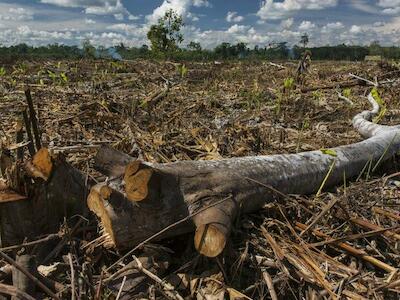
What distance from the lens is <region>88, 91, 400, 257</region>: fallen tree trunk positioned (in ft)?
6.13

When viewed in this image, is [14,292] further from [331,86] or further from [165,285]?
[331,86]

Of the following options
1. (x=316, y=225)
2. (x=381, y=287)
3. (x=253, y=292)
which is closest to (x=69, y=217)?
(x=253, y=292)

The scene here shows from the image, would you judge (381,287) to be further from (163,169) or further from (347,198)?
(163,169)

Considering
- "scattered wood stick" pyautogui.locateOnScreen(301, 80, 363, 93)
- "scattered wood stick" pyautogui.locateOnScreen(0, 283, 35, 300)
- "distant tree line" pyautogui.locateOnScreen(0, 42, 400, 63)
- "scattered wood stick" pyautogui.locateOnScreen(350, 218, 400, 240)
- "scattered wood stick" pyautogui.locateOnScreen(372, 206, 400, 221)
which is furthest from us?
"distant tree line" pyautogui.locateOnScreen(0, 42, 400, 63)

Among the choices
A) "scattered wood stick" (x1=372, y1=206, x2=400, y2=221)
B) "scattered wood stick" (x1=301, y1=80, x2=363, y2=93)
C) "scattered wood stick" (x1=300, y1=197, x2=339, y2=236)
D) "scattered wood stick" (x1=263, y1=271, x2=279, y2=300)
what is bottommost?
"scattered wood stick" (x1=263, y1=271, x2=279, y2=300)

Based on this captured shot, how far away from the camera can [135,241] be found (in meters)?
1.93

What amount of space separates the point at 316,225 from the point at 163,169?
91cm

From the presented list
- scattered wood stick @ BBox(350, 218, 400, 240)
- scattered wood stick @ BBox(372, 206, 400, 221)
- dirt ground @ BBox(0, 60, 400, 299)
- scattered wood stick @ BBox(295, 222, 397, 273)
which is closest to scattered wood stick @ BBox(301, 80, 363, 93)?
dirt ground @ BBox(0, 60, 400, 299)

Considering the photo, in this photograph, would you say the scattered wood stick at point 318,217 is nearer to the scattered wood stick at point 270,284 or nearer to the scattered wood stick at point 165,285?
the scattered wood stick at point 270,284

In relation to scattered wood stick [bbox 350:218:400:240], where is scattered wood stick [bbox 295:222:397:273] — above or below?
below

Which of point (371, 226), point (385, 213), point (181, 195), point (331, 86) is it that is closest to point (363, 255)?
point (371, 226)

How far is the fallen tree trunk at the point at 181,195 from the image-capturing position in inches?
73.6

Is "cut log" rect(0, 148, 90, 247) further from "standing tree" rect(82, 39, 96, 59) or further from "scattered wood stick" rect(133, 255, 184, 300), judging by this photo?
"standing tree" rect(82, 39, 96, 59)

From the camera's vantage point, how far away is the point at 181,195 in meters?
2.02
